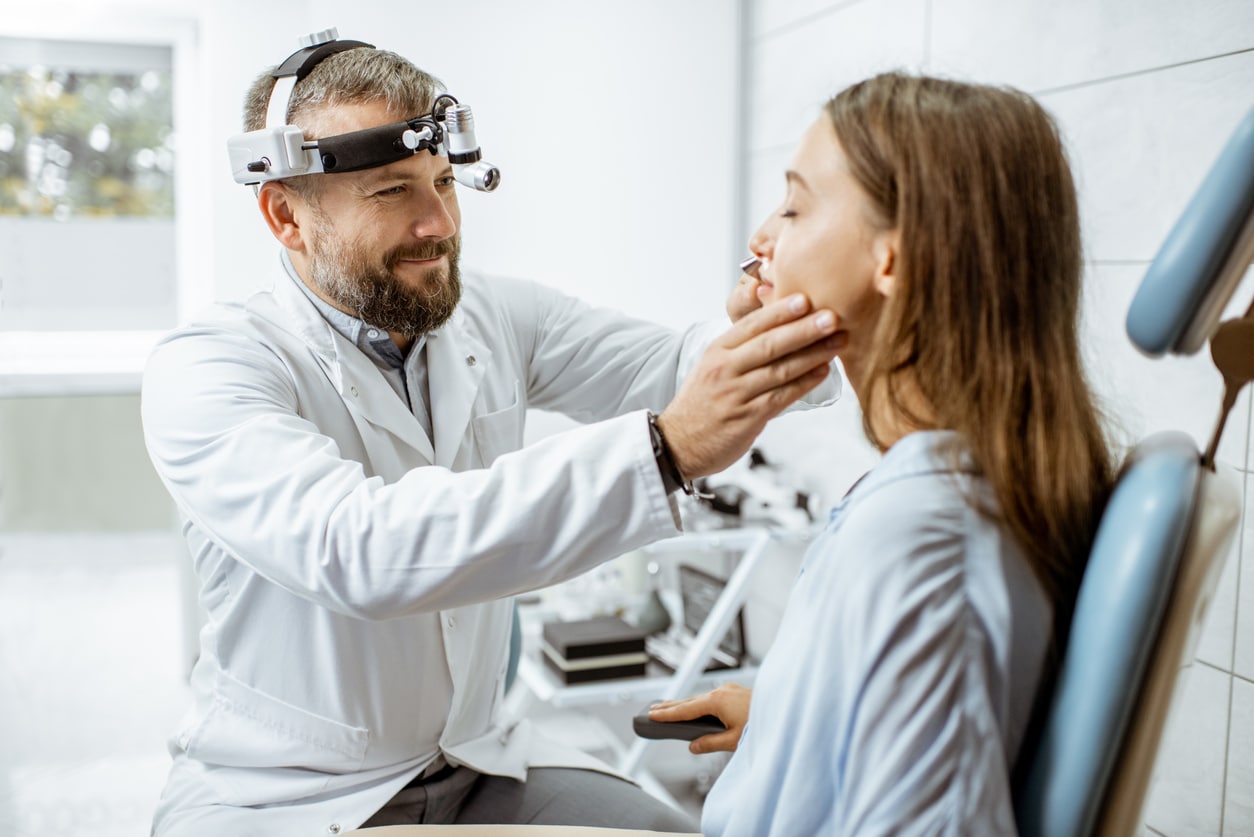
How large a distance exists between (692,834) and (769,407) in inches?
24.6

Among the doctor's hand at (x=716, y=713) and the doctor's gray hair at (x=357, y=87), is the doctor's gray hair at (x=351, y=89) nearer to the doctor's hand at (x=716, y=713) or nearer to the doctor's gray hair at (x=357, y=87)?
the doctor's gray hair at (x=357, y=87)

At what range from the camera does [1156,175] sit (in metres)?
1.66

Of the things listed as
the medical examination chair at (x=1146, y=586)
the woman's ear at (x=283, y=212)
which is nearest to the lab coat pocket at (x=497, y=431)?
the woman's ear at (x=283, y=212)

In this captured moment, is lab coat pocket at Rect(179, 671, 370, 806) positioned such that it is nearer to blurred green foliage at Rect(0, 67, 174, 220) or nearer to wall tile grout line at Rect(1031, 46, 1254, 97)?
wall tile grout line at Rect(1031, 46, 1254, 97)

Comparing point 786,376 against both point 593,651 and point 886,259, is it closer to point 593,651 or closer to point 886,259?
point 886,259

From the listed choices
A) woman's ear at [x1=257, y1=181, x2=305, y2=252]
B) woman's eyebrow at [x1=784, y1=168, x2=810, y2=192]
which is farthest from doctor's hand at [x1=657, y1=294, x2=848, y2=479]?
woman's ear at [x1=257, y1=181, x2=305, y2=252]

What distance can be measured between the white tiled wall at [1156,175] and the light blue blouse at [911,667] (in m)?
0.64

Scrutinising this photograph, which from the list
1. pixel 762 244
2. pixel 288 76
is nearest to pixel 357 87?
pixel 288 76

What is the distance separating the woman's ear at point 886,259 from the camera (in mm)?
927

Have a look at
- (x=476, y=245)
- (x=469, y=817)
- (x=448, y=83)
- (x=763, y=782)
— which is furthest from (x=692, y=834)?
(x=448, y=83)

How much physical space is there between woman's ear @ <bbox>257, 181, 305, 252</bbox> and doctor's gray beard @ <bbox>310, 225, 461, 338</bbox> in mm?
54

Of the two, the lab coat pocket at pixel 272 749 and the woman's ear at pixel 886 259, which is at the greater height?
the woman's ear at pixel 886 259

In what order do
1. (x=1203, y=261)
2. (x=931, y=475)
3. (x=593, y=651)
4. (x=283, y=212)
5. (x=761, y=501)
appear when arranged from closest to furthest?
(x=1203, y=261)
(x=931, y=475)
(x=283, y=212)
(x=593, y=651)
(x=761, y=501)

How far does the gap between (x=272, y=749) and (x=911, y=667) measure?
882 mm
